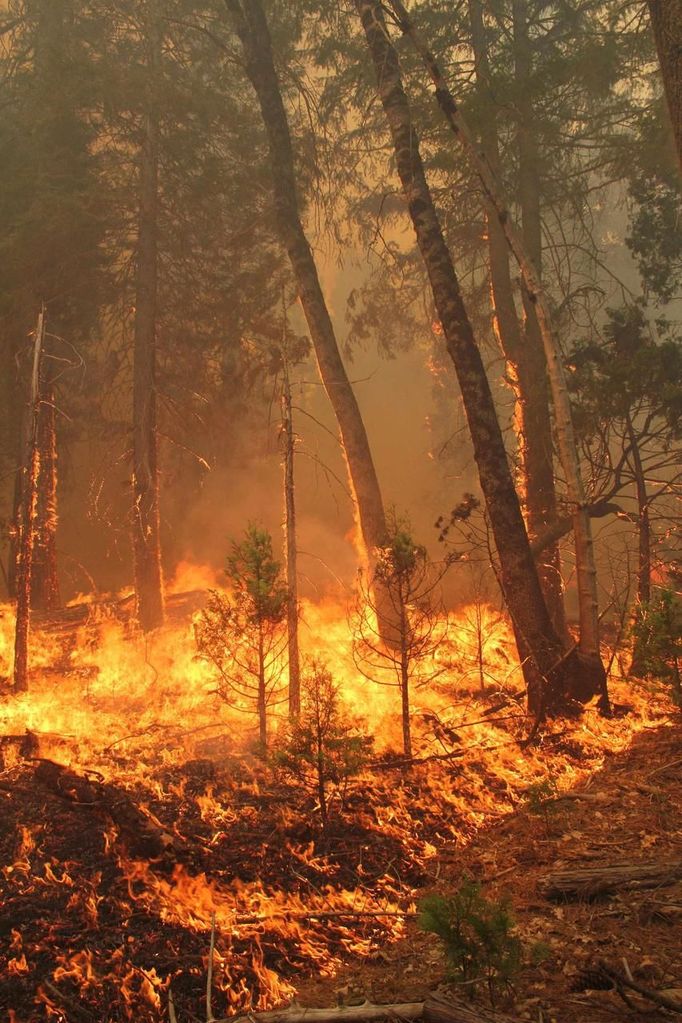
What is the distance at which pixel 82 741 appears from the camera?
786 cm

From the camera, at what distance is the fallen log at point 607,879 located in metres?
4.28

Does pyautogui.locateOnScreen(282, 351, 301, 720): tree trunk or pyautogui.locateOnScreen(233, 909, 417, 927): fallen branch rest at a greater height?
pyautogui.locateOnScreen(282, 351, 301, 720): tree trunk

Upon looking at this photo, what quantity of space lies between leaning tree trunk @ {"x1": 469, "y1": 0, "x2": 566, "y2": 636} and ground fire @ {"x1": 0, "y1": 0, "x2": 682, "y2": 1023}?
0.20 feet

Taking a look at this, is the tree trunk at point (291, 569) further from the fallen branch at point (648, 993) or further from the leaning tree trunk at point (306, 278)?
the fallen branch at point (648, 993)

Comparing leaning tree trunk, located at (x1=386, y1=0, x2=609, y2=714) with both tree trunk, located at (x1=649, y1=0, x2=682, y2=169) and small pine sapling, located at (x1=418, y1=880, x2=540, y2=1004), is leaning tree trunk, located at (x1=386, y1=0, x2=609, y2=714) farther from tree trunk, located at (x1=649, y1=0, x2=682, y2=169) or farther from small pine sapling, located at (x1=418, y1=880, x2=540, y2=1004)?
small pine sapling, located at (x1=418, y1=880, x2=540, y2=1004)

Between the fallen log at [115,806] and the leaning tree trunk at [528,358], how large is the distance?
25.0ft

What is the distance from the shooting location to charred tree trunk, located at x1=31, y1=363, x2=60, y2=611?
16328 millimetres

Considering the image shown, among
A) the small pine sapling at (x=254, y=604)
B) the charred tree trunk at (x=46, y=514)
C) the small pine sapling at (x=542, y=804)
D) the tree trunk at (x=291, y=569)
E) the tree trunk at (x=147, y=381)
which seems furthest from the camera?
the charred tree trunk at (x=46, y=514)

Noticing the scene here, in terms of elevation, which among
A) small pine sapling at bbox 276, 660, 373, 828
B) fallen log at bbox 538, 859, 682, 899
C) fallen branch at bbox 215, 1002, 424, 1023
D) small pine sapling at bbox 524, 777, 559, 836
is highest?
small pine sapling at bbox 276, 660, 373, 828

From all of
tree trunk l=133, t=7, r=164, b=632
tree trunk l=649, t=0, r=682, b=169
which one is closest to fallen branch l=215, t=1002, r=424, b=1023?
tree trunk l=649, t=0, r=682, b=169

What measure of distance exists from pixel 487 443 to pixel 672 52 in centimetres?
495

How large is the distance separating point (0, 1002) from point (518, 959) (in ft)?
7.31

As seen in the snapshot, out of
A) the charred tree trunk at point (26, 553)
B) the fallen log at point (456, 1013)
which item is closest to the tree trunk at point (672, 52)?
the fallen log at point (456, 1013)

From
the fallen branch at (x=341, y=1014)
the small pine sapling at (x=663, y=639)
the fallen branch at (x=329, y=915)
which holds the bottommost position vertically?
the fallen branch at (x=341, y=1014)
